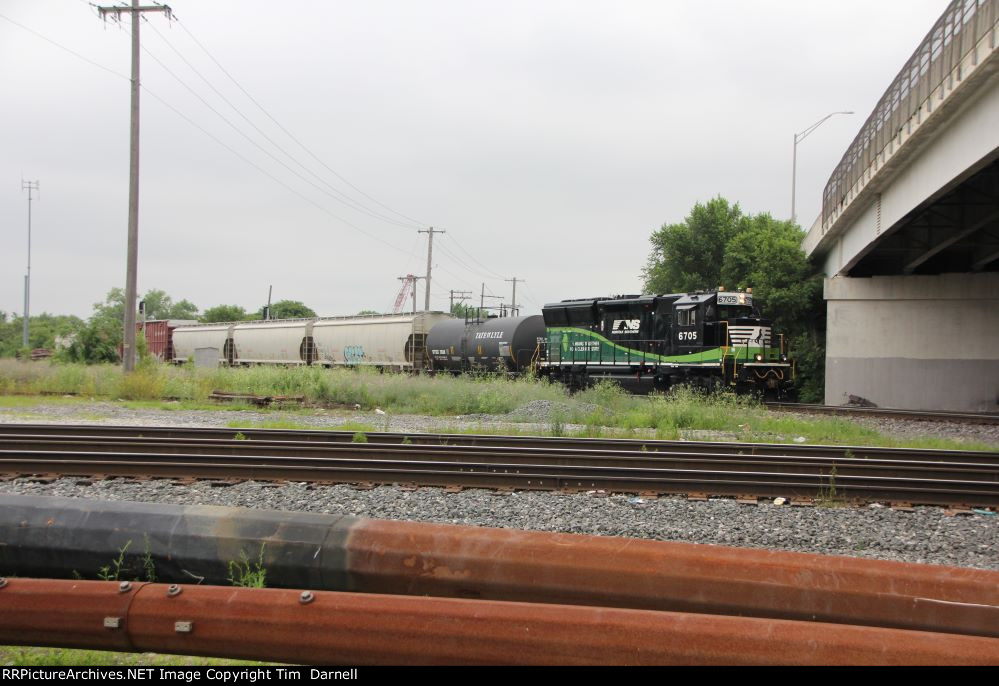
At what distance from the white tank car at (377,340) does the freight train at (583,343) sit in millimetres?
43

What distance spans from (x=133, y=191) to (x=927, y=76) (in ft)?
70.6

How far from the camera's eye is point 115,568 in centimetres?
423

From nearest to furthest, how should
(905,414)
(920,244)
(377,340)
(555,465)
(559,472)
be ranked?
1. (559,472)
2. (555,465)
3. (905,414)
4. (920,244)
5. (377,340)

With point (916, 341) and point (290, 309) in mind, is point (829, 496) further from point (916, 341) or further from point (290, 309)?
point (290, 309)

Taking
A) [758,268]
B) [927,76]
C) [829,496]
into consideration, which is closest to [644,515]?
[829,496]

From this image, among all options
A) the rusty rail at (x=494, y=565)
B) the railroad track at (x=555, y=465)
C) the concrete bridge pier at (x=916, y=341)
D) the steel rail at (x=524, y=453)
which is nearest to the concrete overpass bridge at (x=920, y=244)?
the concrete bridge pier at (x=916, y=341)

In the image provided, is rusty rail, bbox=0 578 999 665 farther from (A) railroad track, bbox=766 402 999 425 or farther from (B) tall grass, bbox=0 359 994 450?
(A) railroad track, bbox=766 402 999 425

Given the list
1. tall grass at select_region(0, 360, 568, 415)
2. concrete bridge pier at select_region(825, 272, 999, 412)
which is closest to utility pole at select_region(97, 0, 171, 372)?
tall grass at select_region(0, 360, 568, 415)

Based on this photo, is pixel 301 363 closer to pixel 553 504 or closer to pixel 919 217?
pixel 919 217

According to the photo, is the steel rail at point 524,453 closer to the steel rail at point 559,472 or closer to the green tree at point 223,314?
the steel rail at point 559,472

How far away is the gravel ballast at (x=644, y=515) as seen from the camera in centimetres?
649

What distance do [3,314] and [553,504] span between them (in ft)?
390

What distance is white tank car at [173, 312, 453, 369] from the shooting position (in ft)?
97.8
